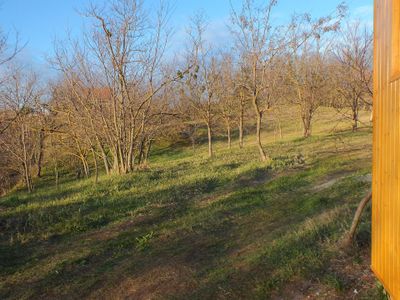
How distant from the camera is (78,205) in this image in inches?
391

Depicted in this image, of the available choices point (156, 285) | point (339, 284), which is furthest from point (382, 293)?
point (156, 285)

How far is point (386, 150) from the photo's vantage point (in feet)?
11.3

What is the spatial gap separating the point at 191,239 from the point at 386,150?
15.2 ft

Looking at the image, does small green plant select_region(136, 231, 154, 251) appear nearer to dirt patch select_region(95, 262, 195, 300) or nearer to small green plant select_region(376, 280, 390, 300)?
dirt patch select_region(95, 262, 195, 300)

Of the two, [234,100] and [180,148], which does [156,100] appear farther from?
[180,148]

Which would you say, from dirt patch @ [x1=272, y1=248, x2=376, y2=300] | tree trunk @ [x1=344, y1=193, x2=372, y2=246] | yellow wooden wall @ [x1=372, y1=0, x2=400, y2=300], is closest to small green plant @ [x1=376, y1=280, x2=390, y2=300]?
dirt patch @ [x1=272, y1=248, x2=376, y2=300]

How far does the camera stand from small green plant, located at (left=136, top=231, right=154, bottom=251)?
23.4 feet

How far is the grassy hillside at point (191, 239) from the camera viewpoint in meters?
4.95

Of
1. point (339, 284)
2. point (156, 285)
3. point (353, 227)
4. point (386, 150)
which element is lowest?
point (156, 285)

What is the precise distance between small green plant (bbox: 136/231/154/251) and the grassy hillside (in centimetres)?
2

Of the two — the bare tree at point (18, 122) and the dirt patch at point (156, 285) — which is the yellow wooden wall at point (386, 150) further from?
the bare tree at point (18, 122)

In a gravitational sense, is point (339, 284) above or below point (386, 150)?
below

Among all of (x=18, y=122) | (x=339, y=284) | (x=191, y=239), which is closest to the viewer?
(x=339, y=284)

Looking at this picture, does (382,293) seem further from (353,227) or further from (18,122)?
(18,122)
